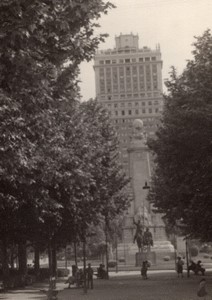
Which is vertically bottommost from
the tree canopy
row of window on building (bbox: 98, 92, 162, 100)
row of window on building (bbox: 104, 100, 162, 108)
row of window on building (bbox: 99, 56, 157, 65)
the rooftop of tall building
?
the tree canopy

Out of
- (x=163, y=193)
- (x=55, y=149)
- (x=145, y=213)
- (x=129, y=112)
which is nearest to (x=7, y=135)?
(x=55, y=149)

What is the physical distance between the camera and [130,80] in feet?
611

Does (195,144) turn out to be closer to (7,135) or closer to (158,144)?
(158,144)

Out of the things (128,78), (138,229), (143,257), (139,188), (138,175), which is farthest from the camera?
(128,78)

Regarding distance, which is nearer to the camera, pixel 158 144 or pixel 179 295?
pixel 179 295

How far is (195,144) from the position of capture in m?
28.2

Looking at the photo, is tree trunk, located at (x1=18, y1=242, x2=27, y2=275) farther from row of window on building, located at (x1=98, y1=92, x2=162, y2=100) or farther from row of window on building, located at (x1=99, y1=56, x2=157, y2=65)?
row of window on building, located at (x1=99, y1=56, x2=157, y2=65)

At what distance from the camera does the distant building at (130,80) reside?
178625 millimetres

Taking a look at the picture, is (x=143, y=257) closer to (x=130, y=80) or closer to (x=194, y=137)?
(x=194, y=137)

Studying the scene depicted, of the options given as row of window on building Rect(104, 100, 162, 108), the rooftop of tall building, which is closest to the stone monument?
row of window on building Rect(104, 100, 162, 108)

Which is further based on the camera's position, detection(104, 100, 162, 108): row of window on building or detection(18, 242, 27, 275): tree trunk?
detection(104, 100, 162, 108): row of window on building

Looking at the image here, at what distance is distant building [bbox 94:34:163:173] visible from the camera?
586ft

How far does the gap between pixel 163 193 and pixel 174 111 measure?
10.1 m

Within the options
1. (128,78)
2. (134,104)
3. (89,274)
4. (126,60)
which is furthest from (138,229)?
(126,60)
